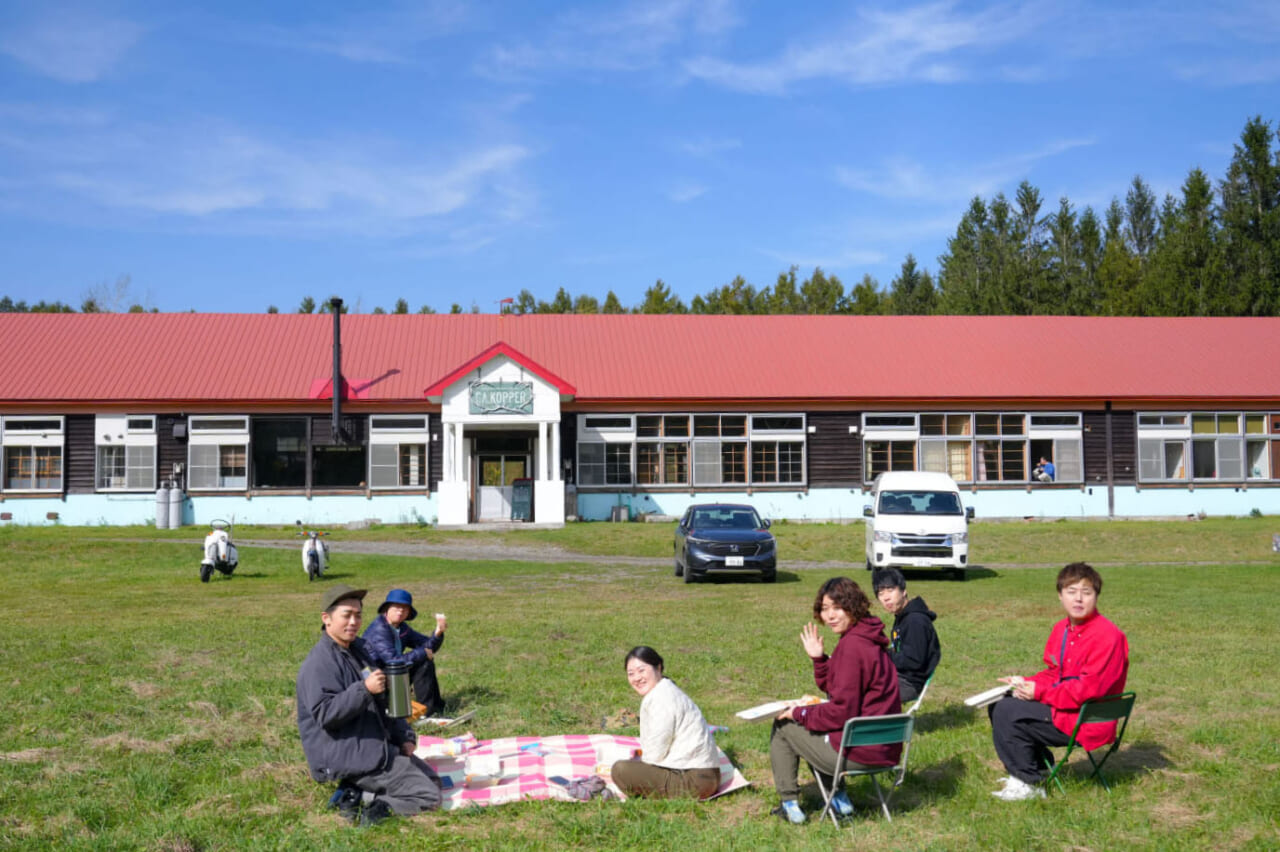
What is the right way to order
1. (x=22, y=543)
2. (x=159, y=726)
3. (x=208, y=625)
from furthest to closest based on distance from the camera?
(x=22, y=543) < (x=208, y=625) < (x=159, y=726)

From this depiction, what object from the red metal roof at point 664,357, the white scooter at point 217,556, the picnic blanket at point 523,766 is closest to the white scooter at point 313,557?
the white scooter at point 217,556

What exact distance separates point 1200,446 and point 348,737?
1315 inches

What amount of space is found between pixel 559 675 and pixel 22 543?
19.5m

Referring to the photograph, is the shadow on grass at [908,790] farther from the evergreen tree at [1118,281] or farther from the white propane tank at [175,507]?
the evergreen tree at [1118,281]

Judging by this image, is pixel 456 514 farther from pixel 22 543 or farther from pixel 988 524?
pixel 988 524

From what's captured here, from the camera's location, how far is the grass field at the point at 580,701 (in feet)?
20.1

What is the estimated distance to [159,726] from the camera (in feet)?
27.5

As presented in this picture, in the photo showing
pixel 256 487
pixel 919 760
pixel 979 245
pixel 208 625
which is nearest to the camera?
pixel 919 760

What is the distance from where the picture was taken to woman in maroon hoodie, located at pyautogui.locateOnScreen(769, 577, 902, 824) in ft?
20.8

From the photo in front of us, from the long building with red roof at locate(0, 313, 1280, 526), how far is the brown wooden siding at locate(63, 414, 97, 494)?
6 cm

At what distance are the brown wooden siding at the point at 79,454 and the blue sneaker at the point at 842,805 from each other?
29.9 m

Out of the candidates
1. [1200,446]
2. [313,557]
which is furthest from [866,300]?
[313,557]

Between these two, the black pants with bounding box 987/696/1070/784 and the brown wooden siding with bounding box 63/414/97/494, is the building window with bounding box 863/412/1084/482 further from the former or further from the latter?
the black pants with bounding box 987/696/1070/784

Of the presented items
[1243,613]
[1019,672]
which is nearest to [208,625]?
[1019,672]
